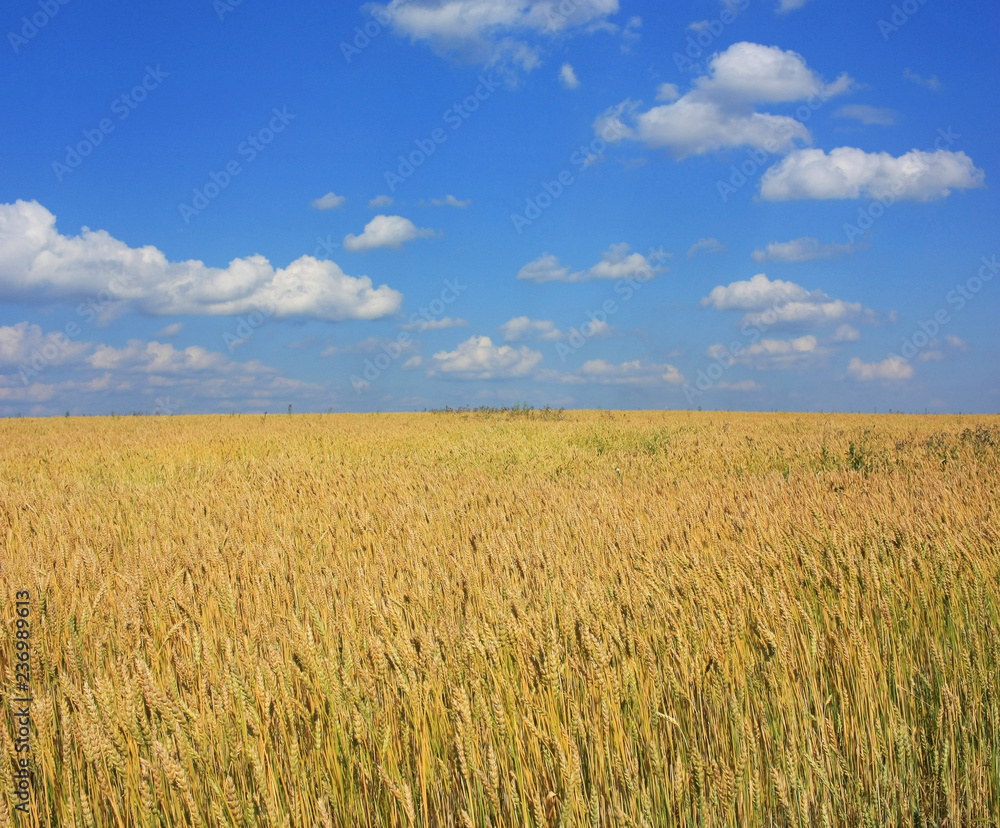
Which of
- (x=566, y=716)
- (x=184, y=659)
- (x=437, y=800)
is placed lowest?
(x=437, y=800)

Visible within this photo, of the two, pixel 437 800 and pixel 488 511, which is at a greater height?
pixel 488 511

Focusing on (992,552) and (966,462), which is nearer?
(992,552)

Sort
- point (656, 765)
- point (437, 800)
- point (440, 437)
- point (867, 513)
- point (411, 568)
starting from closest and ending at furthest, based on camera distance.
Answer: point (656, 765), point (437, 800), point (411, 568), point (867, 513), point (440, 437)

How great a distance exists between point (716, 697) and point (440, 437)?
1109 centimetres

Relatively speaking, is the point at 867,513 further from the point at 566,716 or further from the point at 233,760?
the point at 233,760

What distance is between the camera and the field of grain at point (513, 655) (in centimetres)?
177

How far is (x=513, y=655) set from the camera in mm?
2512

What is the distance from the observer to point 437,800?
1.87 meters

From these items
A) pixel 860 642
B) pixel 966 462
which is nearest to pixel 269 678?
pixel 860 642

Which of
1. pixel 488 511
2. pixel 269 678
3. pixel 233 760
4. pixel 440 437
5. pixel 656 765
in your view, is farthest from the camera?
pixel 440 437

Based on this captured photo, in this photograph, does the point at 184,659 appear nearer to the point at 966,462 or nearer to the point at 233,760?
the point at 233,760

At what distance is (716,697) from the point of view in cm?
211

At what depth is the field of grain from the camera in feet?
5.82

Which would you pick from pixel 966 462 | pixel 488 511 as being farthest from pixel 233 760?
pixel 966 462
